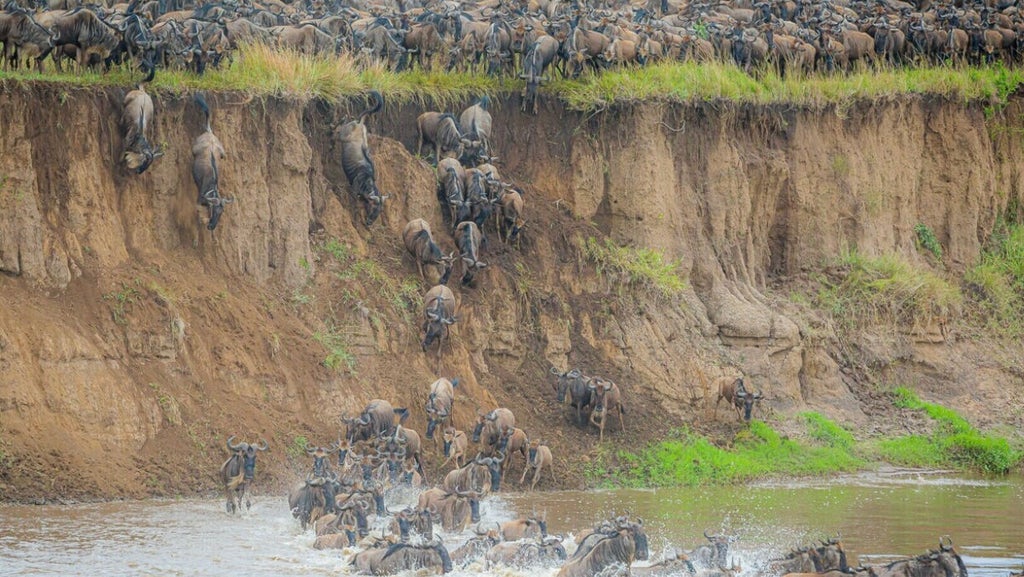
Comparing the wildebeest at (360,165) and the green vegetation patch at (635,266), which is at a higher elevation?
the wildebeest at (360,165)

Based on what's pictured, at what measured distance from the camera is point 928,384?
2708 centimetres

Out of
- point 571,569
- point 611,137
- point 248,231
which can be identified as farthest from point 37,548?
point 611,137

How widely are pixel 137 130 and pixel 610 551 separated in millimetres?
9124

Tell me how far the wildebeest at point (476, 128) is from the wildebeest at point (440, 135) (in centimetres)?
13

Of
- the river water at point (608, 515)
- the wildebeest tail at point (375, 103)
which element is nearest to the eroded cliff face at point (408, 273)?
the wildebeest tail at point (375, 103)

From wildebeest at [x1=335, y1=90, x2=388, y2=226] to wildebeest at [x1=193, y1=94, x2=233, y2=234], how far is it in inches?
90.2

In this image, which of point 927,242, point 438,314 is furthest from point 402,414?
point 927,242

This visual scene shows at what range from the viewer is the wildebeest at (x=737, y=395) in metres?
23.9

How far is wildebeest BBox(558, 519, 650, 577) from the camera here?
50.7 feet

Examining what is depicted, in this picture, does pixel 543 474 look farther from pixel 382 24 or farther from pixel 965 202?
pixel 965 202

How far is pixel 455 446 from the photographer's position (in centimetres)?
2103

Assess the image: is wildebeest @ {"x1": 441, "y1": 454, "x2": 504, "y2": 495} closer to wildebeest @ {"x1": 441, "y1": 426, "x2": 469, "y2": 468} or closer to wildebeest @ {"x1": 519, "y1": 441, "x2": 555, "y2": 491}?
wildebeest @ {"x1": 441, "y1": 426, "x2": 469, "y2": 468}

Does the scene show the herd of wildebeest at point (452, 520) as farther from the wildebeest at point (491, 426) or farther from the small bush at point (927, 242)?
the small bush at point (927, 242)

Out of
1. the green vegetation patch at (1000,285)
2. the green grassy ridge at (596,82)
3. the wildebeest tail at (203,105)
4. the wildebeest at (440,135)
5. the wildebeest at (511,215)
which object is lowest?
the green vegetation patch at (1000,285)
